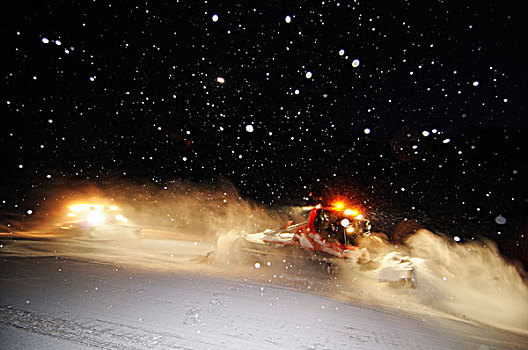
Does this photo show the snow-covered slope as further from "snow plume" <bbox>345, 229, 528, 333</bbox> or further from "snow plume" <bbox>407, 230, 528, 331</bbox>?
"snow plume" <bbox>407, 230, 528, 331</bbox>

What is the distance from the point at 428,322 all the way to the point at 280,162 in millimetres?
27289

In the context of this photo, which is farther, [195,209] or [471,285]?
[195,209]

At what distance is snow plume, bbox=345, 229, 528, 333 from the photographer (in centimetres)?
455

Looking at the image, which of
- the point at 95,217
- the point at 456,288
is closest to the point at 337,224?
the point at 456,288

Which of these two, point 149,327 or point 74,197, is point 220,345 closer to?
point 149,327

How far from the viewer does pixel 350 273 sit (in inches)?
227

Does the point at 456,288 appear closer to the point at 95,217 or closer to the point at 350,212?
the point at 350,212

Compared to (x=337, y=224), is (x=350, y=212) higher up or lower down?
higher up

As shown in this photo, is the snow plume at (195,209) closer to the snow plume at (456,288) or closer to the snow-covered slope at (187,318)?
the snow plume at (456,288)

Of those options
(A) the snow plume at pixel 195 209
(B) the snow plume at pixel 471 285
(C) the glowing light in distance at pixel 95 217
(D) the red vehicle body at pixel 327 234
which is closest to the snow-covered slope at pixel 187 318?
(B) the snow plume at pixel 471 285

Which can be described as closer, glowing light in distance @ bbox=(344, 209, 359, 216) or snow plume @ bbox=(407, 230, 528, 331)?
snow plume @ bbox=(407, 230, 528, 331)

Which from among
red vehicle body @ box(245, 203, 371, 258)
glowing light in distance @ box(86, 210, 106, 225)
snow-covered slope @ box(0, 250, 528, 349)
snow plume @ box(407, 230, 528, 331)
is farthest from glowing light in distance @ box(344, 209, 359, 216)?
glowing light in distance @ box(86, 210, 106, 225)

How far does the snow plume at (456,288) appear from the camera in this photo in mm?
4551

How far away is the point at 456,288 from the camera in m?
5.43
